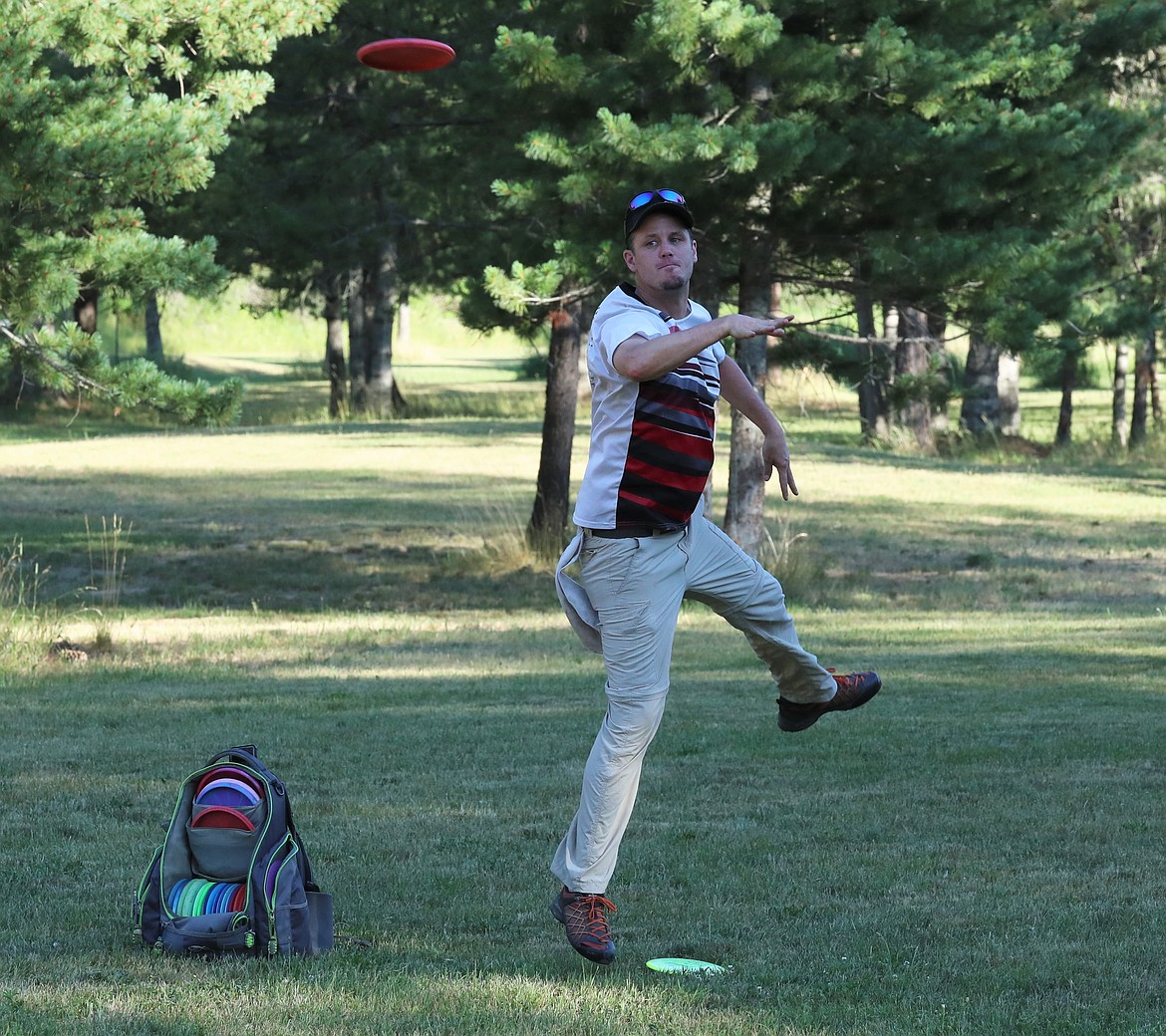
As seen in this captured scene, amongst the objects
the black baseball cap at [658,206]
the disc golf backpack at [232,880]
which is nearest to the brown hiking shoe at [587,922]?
the disc golf backpack at [232,880]

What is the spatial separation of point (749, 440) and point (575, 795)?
360 inches

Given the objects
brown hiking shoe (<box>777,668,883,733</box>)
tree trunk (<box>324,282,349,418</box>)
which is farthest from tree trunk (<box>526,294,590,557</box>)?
tree trunk (<box>324,282,349,418</box>)

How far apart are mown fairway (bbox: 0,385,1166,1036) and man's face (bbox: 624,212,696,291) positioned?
192 centimetres

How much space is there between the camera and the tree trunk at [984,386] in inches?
1299

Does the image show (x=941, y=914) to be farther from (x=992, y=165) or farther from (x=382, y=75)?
(x=382, y=75)

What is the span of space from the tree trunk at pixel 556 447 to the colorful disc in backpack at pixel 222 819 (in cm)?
1343

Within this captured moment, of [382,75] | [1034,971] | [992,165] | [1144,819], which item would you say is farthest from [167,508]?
[1034,971]

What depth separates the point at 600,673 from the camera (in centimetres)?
1148

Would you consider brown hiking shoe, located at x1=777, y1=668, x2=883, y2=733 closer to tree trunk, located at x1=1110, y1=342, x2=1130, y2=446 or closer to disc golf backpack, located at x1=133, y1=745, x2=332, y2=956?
disc golf backpack, located at x1=133, y1=745, x2=332, y2=956

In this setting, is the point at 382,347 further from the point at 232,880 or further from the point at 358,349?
the point at 232,880

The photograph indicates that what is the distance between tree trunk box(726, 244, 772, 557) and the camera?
1561 cm

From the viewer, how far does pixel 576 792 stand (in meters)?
7.29

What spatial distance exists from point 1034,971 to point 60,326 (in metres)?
11.3

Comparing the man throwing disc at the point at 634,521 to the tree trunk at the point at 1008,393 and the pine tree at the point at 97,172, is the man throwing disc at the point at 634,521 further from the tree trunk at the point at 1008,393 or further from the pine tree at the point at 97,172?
the tree trunk at the point at 1008,393
